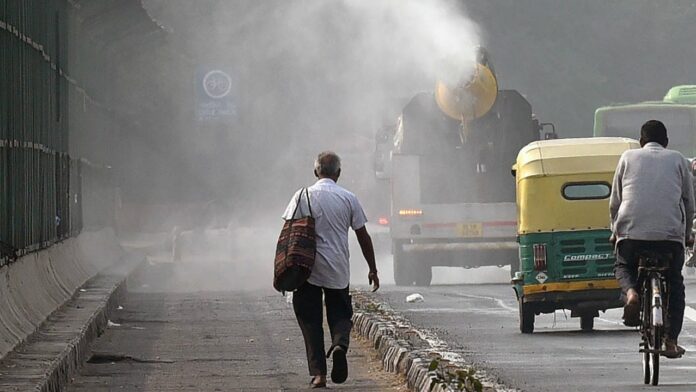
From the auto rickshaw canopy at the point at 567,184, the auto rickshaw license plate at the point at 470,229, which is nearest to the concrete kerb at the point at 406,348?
the auto rickshaw canopy at the point at 567,184

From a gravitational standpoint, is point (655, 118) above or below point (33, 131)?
above

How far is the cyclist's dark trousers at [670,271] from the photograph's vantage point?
42.2ft

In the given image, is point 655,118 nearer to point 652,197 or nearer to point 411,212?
point 411,212

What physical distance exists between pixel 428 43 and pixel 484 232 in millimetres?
6862

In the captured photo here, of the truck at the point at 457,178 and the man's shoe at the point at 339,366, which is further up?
the truck at the point at 457,178

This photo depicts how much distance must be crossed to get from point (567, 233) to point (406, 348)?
13.9ft

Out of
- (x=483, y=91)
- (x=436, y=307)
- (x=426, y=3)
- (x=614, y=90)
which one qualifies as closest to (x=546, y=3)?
(x=614, y=90)

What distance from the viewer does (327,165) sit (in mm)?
13859

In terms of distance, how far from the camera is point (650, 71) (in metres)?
77.5

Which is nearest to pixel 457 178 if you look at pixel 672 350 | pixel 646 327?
pixel 646 327

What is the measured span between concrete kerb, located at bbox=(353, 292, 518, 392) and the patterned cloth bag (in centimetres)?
98

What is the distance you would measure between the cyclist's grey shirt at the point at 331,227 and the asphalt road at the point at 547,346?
1.38 metres

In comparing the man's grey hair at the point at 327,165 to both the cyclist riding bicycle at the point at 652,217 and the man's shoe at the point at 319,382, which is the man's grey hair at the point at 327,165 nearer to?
the man's shoe at the point at 319,382

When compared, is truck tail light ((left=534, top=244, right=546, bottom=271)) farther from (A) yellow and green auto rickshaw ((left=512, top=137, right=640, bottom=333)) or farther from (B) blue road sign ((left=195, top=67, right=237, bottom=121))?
(B) blue road sign ((left=195, top=67, right=237, bottom=121))
